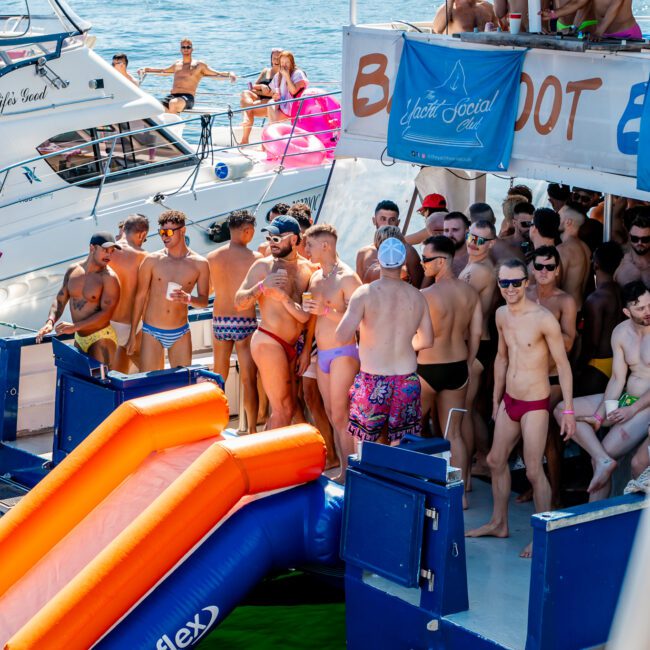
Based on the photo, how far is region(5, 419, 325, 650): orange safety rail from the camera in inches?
231

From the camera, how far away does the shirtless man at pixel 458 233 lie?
7801 millimetres

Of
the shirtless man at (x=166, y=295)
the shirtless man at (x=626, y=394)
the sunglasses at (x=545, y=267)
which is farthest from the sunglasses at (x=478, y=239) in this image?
the shirtless man at (x=166, y=295)

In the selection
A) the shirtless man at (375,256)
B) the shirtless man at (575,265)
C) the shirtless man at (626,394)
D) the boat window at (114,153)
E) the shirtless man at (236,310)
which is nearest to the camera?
the shirtless man at (626,394)

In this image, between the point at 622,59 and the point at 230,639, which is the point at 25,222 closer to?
the point at 230,639

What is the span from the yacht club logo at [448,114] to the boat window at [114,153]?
5254 millimetres

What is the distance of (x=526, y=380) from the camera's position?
21.0ft

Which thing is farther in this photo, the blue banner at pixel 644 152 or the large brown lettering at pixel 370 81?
the large brown lettering at pixel 370 81

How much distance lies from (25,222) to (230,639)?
6.64 m

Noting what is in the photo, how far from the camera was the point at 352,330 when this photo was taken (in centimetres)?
682

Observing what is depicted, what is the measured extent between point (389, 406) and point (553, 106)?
88.8 inches

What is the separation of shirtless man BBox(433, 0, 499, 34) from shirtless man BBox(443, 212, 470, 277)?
183 centimetres

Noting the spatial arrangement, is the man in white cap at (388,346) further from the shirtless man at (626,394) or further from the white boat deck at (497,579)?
the shirtless man at (626,394)

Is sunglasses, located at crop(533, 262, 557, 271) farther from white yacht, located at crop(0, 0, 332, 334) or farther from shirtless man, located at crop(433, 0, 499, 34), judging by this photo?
white yacht, located at crop(0, 0, 332, 334)

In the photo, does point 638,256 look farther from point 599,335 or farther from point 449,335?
point 449,335
